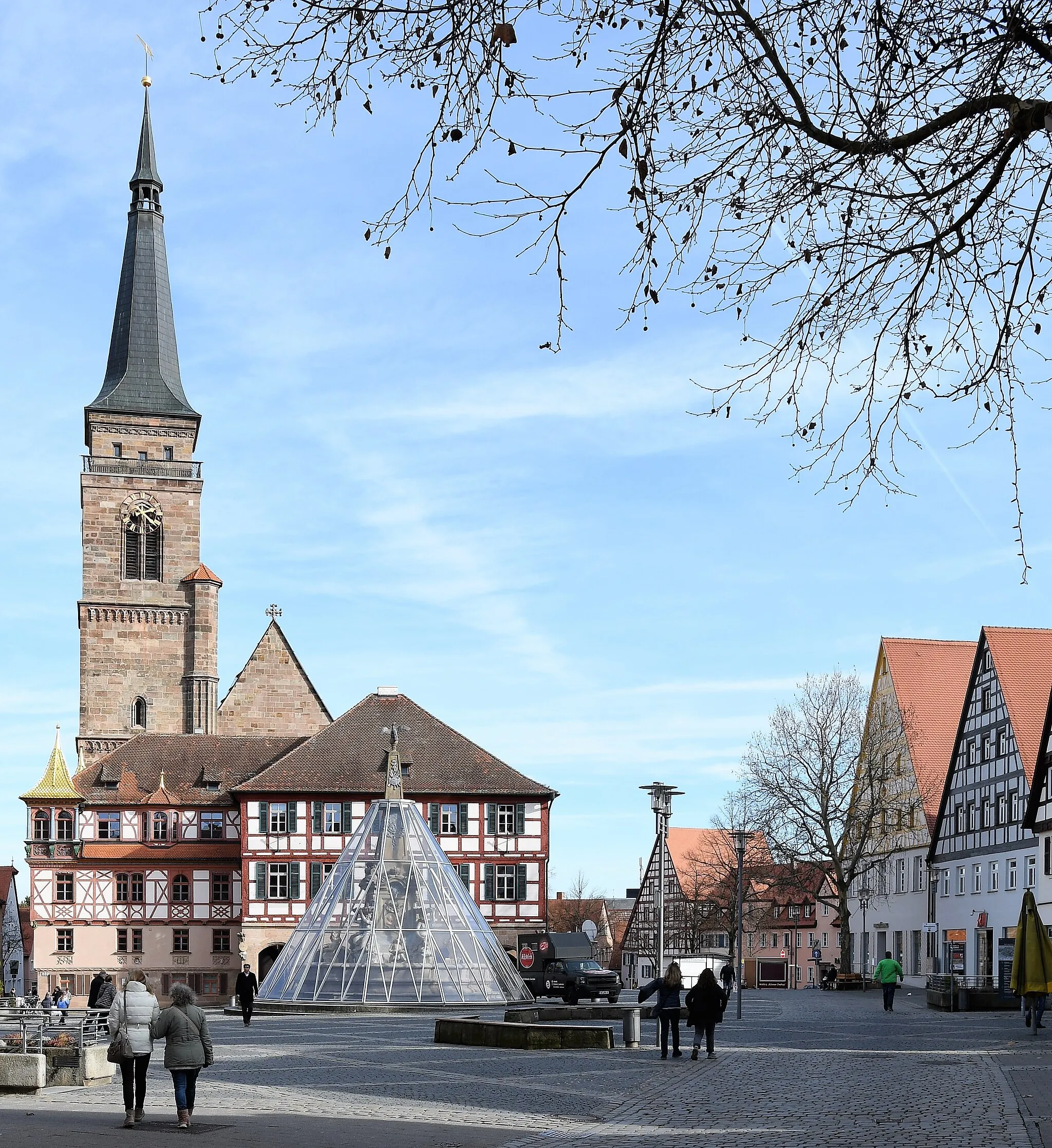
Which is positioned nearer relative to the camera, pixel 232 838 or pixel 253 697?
pixel 232 838

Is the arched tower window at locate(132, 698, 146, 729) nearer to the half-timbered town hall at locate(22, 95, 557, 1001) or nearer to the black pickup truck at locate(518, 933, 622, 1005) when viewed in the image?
the half-timbered town hall at locate(22, 95, 557, 1001)

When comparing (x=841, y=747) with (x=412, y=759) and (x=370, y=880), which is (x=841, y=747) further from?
(x=370, y=880)

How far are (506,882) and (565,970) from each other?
1586cm

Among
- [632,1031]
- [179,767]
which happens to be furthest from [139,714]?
[632,1031]

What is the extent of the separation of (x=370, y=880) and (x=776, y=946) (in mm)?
65368

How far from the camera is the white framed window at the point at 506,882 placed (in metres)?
60.0

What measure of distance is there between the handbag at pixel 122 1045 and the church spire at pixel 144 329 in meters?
61.9

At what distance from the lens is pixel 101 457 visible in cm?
7312

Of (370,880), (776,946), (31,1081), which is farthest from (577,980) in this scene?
(776,946)

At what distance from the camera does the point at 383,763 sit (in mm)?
60594

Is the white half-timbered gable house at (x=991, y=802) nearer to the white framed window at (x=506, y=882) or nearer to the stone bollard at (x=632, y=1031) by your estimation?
the white framed window at (x=506, y=882)

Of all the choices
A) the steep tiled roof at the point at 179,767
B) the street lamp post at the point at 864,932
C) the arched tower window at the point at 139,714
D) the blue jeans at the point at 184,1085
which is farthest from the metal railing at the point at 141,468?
the blue jeans at the point at 184,1085

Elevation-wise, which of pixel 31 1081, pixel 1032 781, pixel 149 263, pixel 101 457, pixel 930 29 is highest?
pixel 149 263

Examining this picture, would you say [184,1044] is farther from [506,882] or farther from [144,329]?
[144,329]
